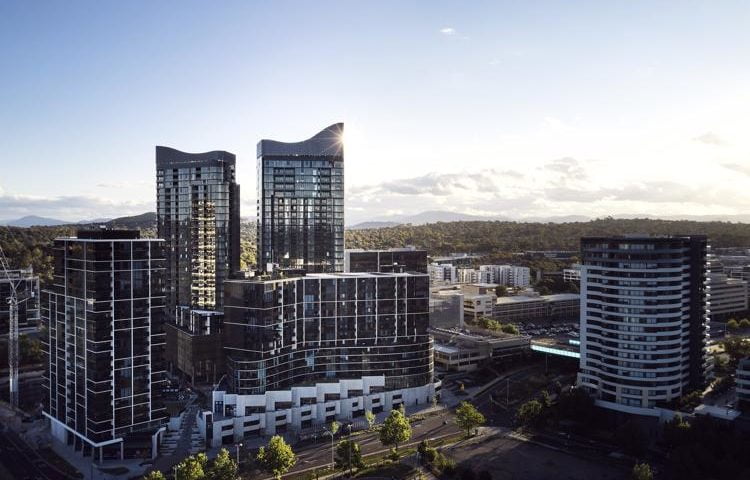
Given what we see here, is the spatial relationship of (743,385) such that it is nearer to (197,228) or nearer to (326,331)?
(326,331)

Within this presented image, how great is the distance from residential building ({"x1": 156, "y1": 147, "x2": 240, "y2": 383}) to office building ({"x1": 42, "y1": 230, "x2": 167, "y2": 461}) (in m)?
31.9

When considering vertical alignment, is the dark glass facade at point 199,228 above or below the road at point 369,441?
above

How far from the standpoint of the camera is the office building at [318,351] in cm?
6431

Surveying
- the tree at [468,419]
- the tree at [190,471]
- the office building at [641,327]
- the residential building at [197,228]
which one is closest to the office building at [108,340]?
the tree at [190,471]

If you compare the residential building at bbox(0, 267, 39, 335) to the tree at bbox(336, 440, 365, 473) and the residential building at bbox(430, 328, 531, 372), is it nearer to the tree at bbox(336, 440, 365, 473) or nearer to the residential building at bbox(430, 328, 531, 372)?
the residential building at bbox(430, 328, 531, 372)

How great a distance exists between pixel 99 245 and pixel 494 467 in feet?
137

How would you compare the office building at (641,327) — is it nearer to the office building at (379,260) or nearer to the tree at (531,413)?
the tree at (531,413)

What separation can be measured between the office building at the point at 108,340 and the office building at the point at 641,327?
4807cm

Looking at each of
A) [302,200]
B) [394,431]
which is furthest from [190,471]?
[302,200]

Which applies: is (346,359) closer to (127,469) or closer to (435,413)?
(435,413)

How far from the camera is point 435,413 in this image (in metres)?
71.6

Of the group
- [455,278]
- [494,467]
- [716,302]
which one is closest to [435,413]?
[494,467]

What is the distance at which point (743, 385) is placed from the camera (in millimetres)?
62562

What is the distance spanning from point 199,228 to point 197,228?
31 centimetres
